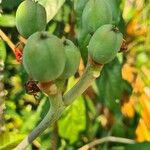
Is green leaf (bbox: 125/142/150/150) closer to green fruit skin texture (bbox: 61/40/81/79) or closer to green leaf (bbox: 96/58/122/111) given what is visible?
green leaf (bbox: 96/58/122/111)

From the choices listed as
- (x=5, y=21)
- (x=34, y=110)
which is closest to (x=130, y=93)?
(x=34, y=110)

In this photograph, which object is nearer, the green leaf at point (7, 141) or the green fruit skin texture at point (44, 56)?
the green fruit skin texture at point (44, 56)

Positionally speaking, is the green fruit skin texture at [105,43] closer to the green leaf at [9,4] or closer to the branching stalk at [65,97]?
the branching stalk at [65,97]

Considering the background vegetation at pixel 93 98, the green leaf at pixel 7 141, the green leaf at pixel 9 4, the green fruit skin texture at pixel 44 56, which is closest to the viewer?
the green fruit skin texture at pixel 44 56

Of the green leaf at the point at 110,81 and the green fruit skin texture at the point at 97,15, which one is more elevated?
the green fruit skin texture at the point at 97,15

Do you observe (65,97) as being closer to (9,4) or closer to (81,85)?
(81,85)

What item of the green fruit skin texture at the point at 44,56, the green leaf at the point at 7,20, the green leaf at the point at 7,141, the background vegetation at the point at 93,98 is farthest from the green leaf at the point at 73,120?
the green fruit skin texture at the point at 44,56

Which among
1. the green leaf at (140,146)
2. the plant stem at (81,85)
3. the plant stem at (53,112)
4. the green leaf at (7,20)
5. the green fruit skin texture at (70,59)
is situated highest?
the green fruit skin texture at (70,59)

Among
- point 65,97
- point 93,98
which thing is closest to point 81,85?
point 65,97

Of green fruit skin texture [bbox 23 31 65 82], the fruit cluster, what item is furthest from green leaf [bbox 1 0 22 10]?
green fruit skin texture [bbox 23 31 65 82]
